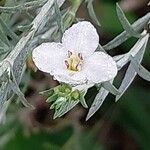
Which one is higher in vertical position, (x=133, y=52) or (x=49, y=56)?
(x=49, y=56)

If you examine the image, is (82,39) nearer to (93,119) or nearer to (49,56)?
(49,56)

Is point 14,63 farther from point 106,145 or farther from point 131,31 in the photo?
point 106,145

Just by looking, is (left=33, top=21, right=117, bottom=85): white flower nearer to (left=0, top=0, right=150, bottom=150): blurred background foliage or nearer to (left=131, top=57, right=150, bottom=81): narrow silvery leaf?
(left=131, top=57, right=150, bottom=81): narrow silvery leaf

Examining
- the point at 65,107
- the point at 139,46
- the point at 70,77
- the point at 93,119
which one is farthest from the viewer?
the point at 93,119

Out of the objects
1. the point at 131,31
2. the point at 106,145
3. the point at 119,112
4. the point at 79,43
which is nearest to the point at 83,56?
the point at 79,43

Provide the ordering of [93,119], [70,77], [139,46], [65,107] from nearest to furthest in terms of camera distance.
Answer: [70,77] → [65,107] → [139,46] → [93,119]

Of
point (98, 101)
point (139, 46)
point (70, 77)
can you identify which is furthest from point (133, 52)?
point (70, 77)

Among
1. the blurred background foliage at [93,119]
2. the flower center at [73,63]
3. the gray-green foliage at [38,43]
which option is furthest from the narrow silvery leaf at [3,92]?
the blurred background foliage at [93,119]
